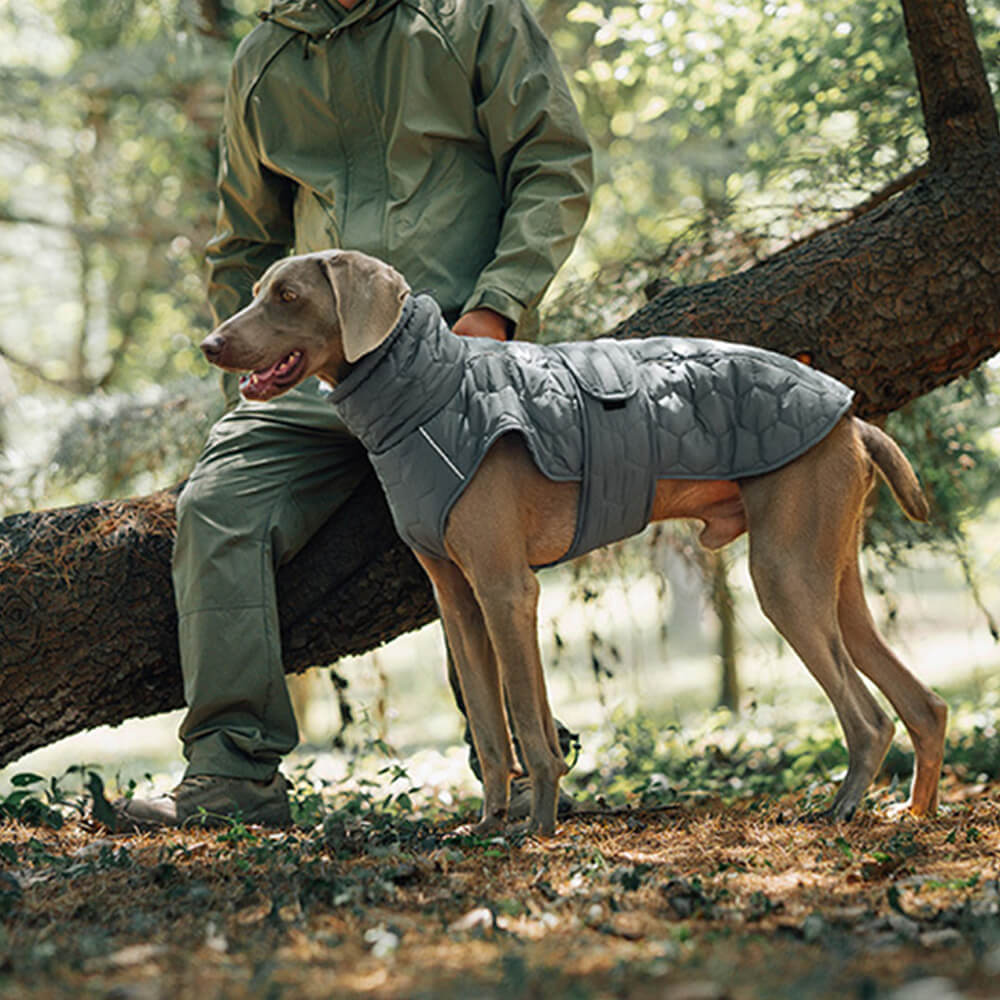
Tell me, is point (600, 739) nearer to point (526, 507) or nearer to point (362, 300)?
point (526, 507)

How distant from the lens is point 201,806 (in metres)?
4.26

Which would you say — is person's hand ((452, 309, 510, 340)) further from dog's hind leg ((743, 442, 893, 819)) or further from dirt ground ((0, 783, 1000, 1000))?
dirt ground ((0, 783, 1000, 1000))

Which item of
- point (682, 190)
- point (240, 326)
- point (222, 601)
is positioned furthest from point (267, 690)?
point (682, 190)

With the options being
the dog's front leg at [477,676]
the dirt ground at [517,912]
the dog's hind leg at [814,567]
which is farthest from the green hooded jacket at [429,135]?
the dirt ground at [517,912]

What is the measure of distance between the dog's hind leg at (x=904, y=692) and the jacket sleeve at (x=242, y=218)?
2.86 metres

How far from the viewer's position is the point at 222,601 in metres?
4.45

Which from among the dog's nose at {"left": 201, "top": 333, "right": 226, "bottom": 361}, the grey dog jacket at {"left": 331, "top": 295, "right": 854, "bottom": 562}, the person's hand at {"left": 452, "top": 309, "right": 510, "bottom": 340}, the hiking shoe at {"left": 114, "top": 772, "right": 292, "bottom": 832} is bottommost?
the hiking shoe at {"left": 114, "top": 772, "right": 292, "bottom": 832}

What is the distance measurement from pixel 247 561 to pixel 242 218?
165cm

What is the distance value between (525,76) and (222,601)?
2.37m

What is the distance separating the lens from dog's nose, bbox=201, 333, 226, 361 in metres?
3.74

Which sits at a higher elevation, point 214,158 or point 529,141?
point 214,158

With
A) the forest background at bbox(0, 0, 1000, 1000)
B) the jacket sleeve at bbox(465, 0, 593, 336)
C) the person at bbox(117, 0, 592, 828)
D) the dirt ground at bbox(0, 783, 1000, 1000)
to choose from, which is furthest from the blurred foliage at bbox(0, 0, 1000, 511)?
the dirt ground at bbox(0, 783, 1000, 1000)

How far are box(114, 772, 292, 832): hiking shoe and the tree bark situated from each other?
0.65 meters

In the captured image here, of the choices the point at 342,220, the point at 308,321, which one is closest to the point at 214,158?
the point at 342,220
